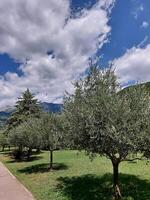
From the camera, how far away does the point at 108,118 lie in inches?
548

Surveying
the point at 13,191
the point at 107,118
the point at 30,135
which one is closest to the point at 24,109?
the point at 30,135

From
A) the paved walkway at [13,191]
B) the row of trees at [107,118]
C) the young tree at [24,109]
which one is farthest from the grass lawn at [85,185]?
the young tree at [24,109]

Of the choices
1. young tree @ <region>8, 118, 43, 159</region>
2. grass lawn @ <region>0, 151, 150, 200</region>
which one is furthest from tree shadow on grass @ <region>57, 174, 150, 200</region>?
young tree @ <region>8, 118, 43, 159</region>

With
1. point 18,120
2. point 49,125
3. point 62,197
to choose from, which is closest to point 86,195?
point 62,197

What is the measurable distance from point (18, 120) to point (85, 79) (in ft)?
158

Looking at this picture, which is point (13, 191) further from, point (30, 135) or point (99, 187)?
A: point (30, 135)

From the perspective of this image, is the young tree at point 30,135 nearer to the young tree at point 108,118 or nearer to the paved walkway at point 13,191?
the paved walkway at point 13,191

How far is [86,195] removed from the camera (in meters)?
17.8

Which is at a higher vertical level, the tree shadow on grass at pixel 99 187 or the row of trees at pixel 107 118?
the row of trees at pixel 107 118

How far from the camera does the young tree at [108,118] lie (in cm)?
1380

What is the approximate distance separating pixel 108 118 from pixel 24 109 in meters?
53.8

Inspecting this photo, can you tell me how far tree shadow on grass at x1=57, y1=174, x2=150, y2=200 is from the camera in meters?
17.2

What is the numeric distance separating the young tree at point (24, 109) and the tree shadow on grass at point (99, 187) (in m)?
41.2

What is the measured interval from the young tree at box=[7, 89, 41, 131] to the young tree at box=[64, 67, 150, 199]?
48302 millimetres
